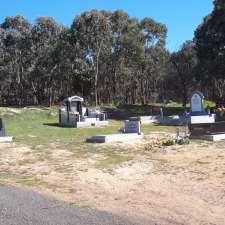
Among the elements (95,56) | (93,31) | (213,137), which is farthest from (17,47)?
(213,137)

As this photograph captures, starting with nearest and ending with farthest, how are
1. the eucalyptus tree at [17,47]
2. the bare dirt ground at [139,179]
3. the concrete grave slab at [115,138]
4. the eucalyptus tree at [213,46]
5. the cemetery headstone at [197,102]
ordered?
the bare dirt ground at [139,179]
the concrete grave slab at [115,138]
the cemetery headstone at [197,102]
the eucalyptus tree at [213,46]
the eucalyptus tree at [17,47]

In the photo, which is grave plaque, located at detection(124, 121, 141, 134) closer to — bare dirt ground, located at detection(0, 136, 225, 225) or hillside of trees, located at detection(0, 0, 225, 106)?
bare dirt ground, located at detection(0, 136, 225, 225)

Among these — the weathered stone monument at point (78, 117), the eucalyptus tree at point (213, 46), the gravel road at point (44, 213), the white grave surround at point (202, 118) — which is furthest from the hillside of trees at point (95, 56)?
the gravel road at point (44, 213)

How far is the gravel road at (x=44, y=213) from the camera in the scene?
10.0 metres

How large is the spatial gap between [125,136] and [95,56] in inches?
1627

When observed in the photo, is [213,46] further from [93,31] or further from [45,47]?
[45,47]

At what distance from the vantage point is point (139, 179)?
51.3ft

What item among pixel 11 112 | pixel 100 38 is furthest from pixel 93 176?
pixel 100 38

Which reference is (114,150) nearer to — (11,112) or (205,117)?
(205,117)

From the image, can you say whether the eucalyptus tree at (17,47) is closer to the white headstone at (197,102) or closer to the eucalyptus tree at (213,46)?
the eucalyptus tree at (213,46)

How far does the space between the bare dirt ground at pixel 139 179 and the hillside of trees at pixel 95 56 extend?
35480mm

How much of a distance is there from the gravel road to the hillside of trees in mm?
44030

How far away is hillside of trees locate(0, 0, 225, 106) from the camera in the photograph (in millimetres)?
59250

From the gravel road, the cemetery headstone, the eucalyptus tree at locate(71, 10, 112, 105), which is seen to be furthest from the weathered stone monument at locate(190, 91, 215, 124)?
the gravel road
